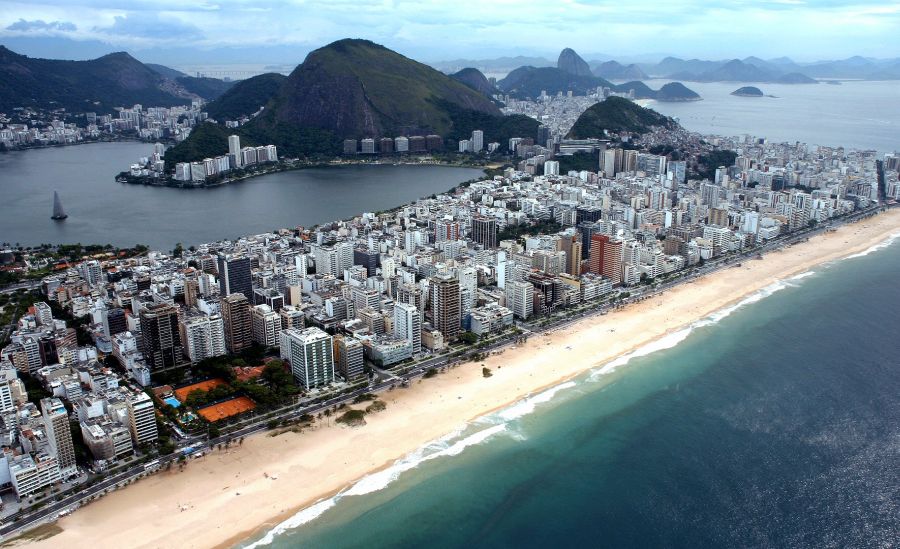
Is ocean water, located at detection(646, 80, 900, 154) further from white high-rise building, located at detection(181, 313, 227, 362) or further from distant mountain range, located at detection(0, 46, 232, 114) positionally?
distant mountain range, located at detection(0, 46, 232, 114)

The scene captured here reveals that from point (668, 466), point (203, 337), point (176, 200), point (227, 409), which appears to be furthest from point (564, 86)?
point (668, 466)

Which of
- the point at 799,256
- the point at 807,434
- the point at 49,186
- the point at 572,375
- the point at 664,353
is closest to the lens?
the point at 807,434

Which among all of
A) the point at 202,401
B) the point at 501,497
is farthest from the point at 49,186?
the point at 501,497

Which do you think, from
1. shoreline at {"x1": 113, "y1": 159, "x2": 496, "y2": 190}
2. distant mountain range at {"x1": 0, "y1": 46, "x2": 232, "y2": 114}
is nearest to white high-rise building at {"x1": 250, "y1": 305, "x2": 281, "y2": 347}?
shoreline at {"x1": 113, "y1": 159, "x2": 496, "y2": 190}

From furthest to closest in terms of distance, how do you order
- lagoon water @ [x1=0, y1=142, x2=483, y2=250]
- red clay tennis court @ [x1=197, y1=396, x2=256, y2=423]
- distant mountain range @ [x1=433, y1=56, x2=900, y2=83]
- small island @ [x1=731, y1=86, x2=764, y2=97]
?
distant mountain range @ [x1=433, y1=56, x2=900, y2=83] → small island @ [x1=731, y1=86, x2=764, y2=97] → lagoon water @ [x1=0, y1=142, x2=483, y2=250] → red clay tennis court @ [x1=197, y1=396, x2=256, y2=423]

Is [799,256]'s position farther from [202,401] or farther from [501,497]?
[202,401]

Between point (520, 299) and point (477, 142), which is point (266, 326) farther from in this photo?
point (477, 142)
